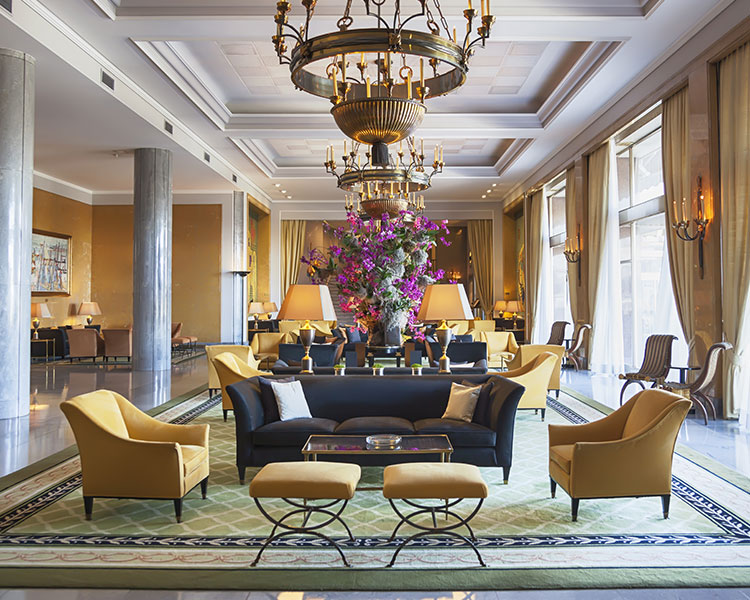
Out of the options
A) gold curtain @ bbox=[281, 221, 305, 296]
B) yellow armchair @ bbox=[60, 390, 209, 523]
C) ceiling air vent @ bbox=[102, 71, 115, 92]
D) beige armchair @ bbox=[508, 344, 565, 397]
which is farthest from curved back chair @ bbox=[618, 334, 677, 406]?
gold curtain @ bbox=[281, 221, 305, 296]

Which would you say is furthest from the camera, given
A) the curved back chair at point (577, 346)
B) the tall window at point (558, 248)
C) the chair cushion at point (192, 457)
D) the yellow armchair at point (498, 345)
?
the tall window at point (558, 248)

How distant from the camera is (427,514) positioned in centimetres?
379

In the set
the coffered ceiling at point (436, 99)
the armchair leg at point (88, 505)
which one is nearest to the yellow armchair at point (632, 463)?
the armchair leg at point (88, 505)

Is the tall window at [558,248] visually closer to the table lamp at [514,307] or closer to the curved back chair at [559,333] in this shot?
the curved back chair at [559,333]

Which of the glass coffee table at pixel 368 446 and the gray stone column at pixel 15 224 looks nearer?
the glass coffee table at pixel 368 446

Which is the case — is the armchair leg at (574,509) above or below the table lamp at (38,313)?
below

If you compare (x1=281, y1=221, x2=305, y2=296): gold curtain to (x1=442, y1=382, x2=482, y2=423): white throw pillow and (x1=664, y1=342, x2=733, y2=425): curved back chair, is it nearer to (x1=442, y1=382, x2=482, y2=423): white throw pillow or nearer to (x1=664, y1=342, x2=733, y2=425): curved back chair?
A: (x1=664, y1=342, x2=733, y2=425): curved back chair

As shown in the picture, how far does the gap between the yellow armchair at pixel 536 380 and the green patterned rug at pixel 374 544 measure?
2.27 m

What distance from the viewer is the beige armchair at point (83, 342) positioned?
1310 cm

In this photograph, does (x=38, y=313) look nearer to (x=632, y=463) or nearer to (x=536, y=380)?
(x=536, y=380)

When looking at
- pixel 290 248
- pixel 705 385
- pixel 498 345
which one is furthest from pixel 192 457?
pixel 290 248

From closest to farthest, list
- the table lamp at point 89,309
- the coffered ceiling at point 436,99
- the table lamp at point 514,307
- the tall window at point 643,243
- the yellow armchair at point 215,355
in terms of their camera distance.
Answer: the coffered ceiling at point 436,99
the yellow armchair at point 215,355
the tall window at point 643,243
the table lamp at point 89,309
the table lamp at point 514,307

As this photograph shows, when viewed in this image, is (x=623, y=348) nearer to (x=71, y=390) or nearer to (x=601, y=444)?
(x=601, y=444)

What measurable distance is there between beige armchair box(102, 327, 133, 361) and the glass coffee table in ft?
33.6
